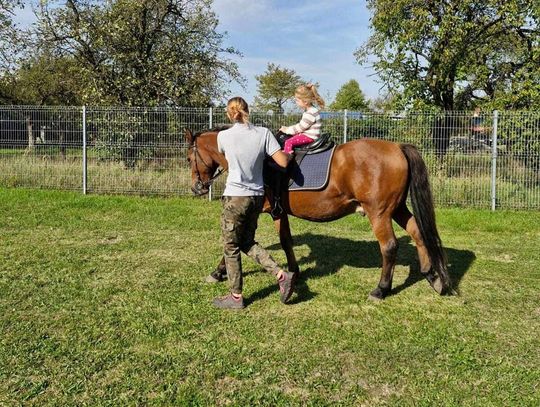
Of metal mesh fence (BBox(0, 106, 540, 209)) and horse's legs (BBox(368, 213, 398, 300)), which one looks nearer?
horse's legs (BBox(368, 213, 398, 300))

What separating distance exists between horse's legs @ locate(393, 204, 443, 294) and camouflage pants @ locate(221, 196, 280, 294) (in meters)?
1.83

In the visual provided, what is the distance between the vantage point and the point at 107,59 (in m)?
16.6

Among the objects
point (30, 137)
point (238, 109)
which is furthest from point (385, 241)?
point (30, 137)

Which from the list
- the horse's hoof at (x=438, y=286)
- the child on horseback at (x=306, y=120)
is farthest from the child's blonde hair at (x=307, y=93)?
the horse's hoof at (x=438, y=286)

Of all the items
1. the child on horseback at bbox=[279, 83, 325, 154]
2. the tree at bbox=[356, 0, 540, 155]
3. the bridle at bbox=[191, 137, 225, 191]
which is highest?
the tree at bbox=[356, 0, 540, 155]

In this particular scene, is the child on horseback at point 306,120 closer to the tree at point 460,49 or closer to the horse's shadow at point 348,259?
the horse's shadow at point 348,259

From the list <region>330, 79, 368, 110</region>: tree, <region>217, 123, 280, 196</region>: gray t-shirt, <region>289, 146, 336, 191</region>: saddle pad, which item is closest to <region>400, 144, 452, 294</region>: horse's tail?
<region>289, 146, 336, 191</region>: saddle pad

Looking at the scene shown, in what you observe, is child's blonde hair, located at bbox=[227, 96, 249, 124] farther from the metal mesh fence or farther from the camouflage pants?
the metal mesh fence

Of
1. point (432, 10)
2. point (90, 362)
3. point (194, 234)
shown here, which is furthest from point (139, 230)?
point (432, 10)

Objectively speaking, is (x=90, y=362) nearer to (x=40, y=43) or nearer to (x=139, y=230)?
(x=139, y=230)

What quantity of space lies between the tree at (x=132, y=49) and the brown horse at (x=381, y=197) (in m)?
11.5

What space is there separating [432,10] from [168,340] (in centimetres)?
1354

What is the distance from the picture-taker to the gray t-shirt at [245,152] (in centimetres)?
475

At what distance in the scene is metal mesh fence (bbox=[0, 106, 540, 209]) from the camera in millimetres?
11195
